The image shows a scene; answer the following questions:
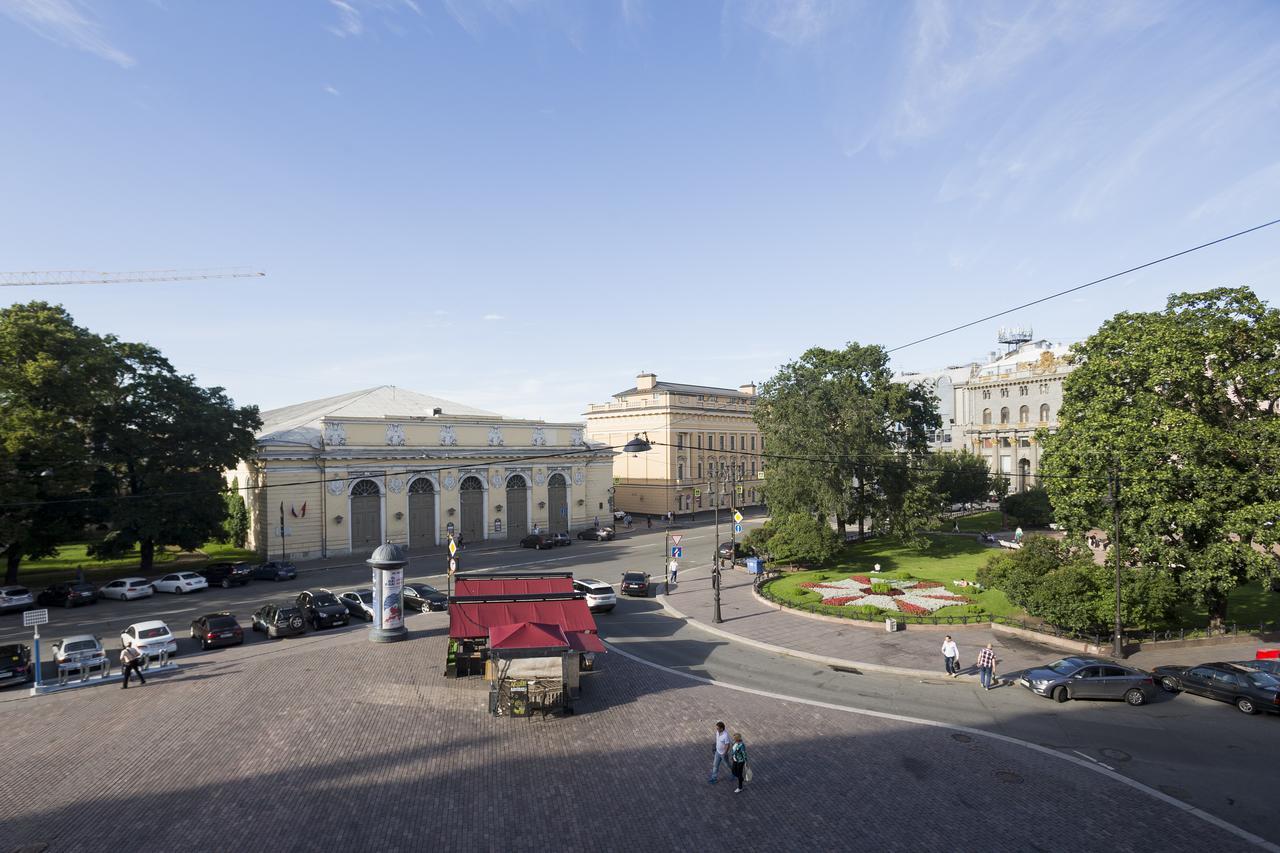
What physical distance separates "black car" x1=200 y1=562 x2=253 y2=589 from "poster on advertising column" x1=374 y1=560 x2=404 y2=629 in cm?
2077

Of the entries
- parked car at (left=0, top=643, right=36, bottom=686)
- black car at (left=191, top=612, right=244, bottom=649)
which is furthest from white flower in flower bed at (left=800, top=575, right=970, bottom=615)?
parked car at (left=0, top=643, right=36, bottom=686)

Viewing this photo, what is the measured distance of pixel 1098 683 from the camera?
20.7m

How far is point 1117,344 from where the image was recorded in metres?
28.6

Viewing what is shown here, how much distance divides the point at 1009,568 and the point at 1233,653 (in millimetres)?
7973

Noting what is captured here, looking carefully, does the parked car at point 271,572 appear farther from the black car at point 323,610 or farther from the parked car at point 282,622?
the parked car at point 282,622

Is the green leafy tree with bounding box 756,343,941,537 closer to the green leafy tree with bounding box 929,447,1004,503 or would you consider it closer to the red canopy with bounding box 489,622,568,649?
the green leafy tree with bounding box 929,447,1004,503

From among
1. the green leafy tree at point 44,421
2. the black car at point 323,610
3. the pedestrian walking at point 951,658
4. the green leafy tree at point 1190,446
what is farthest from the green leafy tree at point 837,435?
the green leafy tree at point 44,421

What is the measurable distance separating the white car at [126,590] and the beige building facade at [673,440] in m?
49.1

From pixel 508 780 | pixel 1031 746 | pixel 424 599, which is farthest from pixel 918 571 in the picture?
pixel 508 780

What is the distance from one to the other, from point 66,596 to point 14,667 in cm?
1587

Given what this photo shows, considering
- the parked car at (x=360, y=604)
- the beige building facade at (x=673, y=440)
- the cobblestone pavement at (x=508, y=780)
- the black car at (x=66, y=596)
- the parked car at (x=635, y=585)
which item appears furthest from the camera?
the beige building facade at (x=673, y=440)

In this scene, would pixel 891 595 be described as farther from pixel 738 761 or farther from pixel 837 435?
pixel 738 761

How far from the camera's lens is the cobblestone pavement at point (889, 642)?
2484cm

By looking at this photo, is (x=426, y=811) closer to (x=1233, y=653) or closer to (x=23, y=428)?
(x=1233, y=653)
